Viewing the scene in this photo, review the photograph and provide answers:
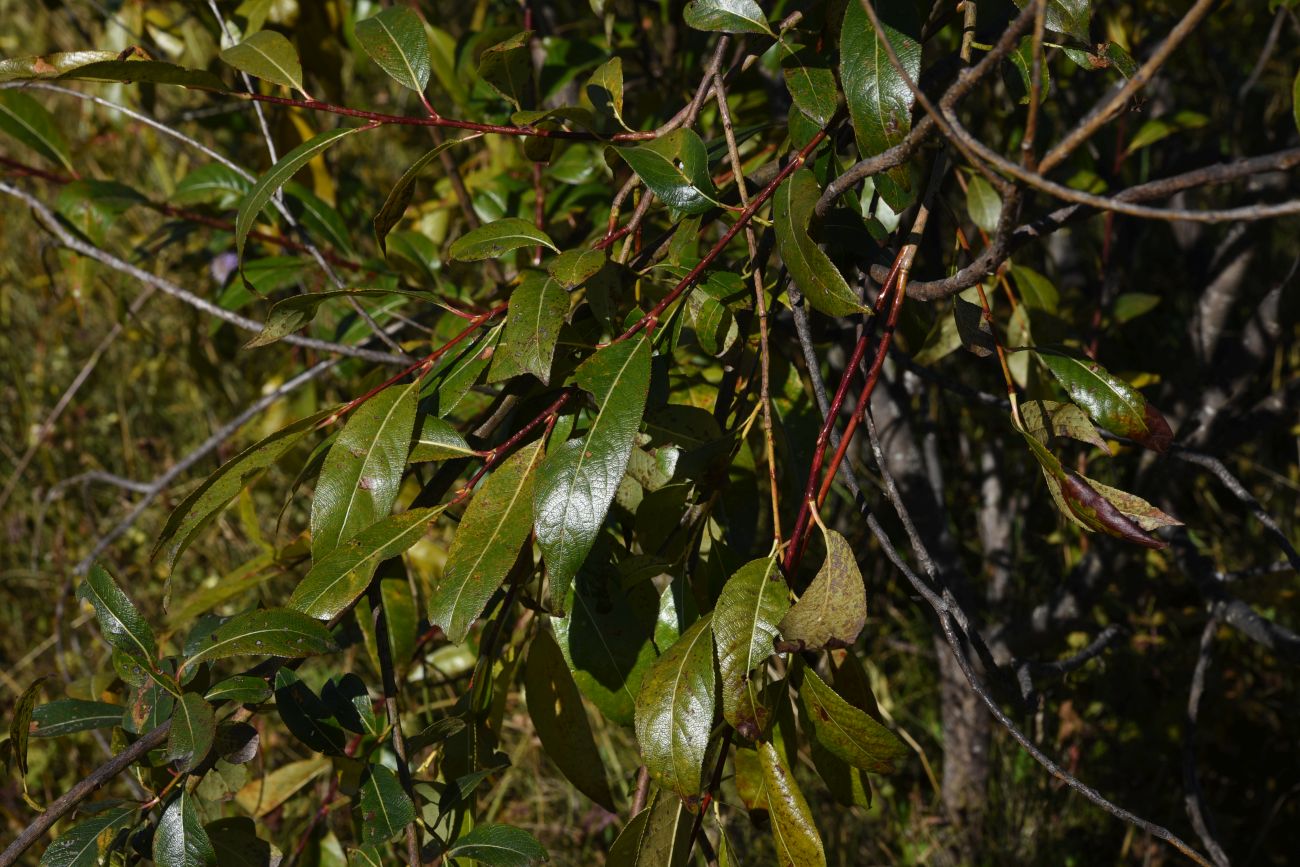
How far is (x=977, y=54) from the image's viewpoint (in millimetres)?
897

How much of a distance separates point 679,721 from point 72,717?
0.43 m

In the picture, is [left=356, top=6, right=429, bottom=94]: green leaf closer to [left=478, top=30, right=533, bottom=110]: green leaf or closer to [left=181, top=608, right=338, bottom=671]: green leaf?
[left=478, top=30, right=533, bottom=110]: green leaf

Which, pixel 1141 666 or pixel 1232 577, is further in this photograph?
pixel 1141 666

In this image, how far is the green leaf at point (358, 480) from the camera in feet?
2.29

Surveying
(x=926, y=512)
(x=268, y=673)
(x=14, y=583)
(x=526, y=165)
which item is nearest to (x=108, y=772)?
(x=268, y=673)

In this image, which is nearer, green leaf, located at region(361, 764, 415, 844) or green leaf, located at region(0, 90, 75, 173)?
green leaf, located at region(361, 764, 415, 844)

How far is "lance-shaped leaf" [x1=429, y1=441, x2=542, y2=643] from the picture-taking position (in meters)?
0.63

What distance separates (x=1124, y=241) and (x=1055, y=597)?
25.2 inches

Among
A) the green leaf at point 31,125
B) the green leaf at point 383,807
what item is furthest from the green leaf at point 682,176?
the green leaf at point 31,125

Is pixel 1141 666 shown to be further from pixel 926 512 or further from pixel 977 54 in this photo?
pixel 977 54

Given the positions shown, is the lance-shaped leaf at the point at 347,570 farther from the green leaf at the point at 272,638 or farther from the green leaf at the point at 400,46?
the green leaf at the point at 400,46

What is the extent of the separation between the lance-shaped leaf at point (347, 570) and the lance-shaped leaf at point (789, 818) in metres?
0.27

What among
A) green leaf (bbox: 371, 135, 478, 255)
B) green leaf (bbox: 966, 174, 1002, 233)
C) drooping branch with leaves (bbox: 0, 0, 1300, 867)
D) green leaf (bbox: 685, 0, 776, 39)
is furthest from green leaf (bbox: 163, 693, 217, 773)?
green leaf (bbox: 966, 174, 1002, 233)

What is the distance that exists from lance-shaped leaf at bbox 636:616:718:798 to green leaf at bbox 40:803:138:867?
33 cm
